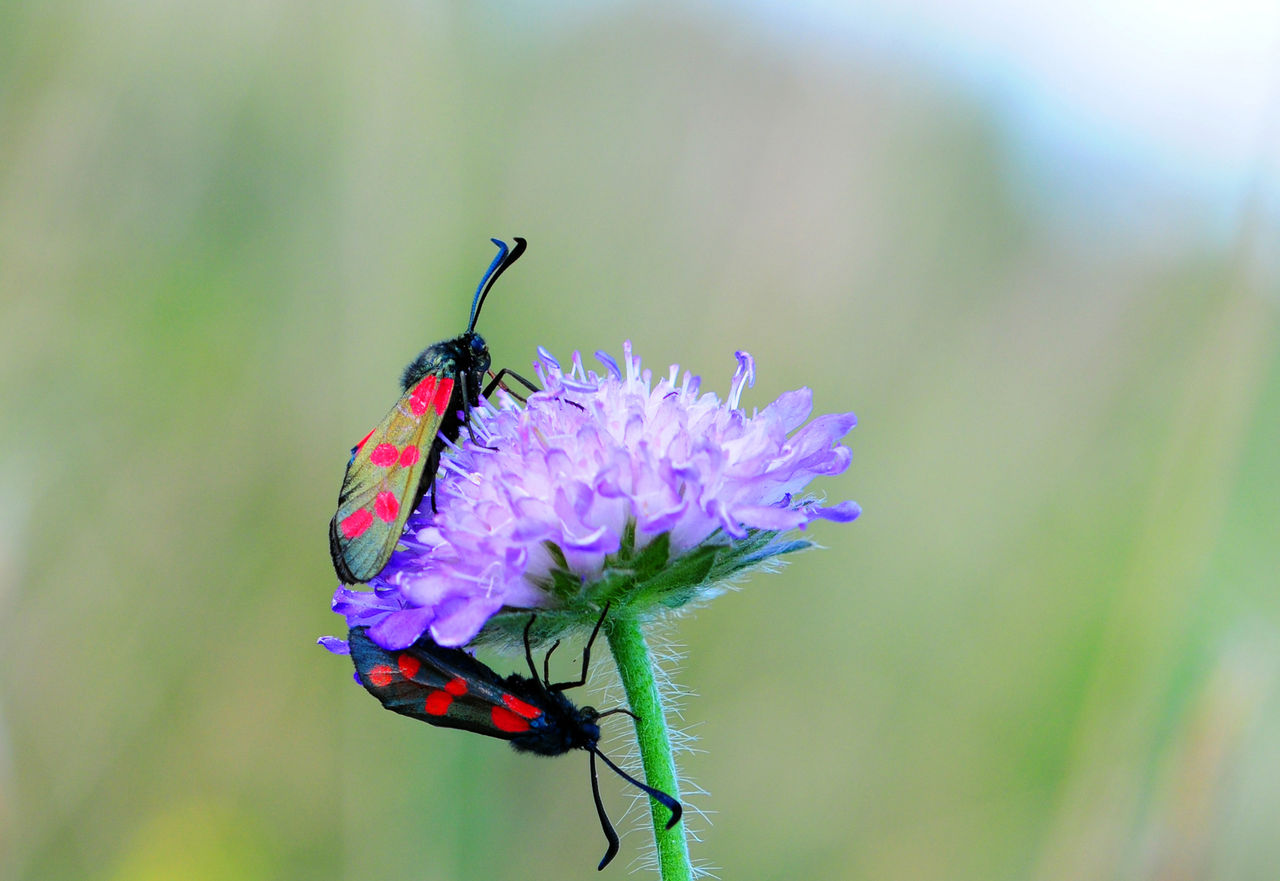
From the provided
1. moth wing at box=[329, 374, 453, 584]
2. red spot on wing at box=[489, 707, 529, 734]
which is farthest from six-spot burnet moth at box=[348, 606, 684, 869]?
moth wing at box=[329, 374, 453, 584]

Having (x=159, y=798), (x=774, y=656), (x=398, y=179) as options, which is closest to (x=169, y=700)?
(x=159, y=798)

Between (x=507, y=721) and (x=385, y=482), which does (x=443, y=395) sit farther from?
(x=507, y=721)

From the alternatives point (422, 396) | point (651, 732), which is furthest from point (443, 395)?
point (651, 732)

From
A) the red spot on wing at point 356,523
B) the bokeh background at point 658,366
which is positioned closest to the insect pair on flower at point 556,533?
the red spot on wing at point 356,523

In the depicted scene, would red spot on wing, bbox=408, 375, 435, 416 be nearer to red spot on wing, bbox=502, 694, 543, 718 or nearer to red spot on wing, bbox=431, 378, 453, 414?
red spot on wing, bbox=431, 378, 453, 414

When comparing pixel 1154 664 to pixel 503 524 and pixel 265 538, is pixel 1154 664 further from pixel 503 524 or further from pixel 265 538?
pixel 265 538

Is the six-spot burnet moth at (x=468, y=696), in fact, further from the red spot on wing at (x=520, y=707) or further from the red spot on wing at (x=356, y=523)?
the red spot on wing at (x=356, y=523)

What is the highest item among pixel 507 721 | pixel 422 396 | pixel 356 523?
pixel 422 396
